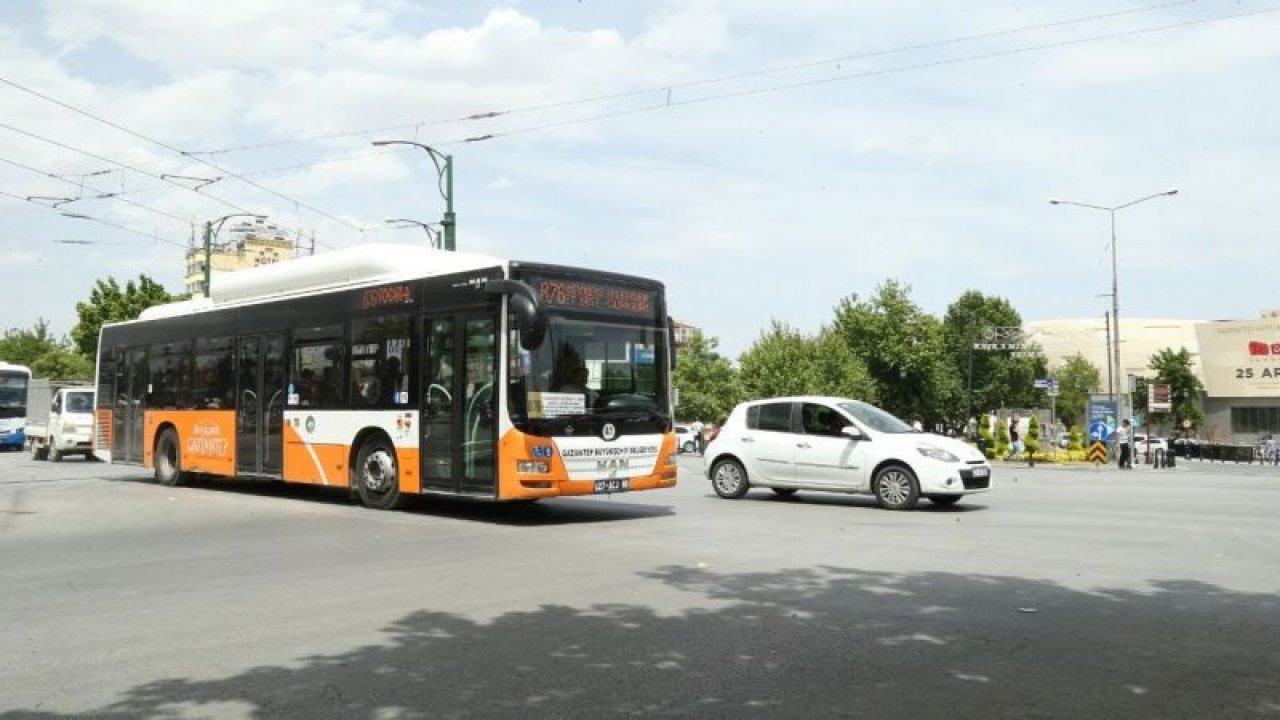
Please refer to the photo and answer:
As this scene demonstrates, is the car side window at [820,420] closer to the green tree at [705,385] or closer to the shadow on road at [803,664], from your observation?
the shadow on road at [803,664]

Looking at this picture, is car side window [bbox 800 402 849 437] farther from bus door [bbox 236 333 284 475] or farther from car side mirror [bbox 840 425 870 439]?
bus door [bbox 236 333 284 475]

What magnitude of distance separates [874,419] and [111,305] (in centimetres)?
4902

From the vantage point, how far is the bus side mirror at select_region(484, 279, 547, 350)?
11656mm

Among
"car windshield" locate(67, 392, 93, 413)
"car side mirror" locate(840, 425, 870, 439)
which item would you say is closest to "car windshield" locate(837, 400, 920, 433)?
"car side mirror" locate(840, 425, 870, 439)

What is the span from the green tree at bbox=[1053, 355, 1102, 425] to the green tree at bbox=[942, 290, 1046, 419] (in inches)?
149

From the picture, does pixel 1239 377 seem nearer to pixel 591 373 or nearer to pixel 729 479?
pixel 729 479

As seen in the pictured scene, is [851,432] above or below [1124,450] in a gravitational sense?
above

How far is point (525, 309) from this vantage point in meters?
11.8

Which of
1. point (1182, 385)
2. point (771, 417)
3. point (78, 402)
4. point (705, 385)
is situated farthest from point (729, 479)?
point (705, 385)

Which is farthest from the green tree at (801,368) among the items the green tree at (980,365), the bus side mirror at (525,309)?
the bus side mirror at (525,309)

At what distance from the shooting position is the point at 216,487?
63.0 feet

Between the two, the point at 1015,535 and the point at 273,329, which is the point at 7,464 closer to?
the point at 273,329

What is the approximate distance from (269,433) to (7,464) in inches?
717

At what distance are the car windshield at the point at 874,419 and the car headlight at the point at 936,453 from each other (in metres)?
0.56
